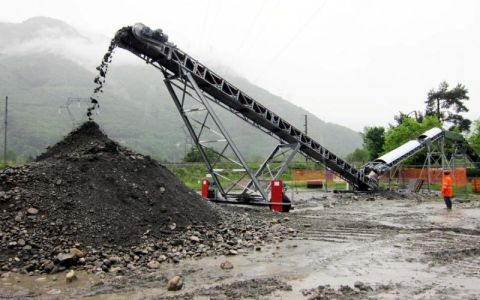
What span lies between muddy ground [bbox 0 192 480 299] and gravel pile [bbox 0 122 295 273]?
18.1 inches

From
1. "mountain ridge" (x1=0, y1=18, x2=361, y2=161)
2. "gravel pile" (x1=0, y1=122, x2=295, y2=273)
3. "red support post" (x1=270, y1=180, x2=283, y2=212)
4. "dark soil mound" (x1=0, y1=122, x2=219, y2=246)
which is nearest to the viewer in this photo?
"gravel pile" (x1=0, y1=122, x2=295, y2=273)

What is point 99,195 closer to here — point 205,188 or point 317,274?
point 317,274

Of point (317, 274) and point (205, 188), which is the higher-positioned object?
point (205, 188)

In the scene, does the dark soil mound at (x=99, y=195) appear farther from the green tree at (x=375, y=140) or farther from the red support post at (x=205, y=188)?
the green tree at (x=375, y=140)

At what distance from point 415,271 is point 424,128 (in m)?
41.7

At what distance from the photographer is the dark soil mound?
8.21 m

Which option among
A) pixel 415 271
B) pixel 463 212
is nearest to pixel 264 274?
pixel 415 271

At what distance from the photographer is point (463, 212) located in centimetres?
1587

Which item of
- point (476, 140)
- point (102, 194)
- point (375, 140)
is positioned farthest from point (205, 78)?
point (375, 140)

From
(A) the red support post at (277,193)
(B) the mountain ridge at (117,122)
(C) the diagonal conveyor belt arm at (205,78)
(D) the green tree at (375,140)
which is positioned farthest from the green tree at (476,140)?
(B) the mountain ridge at (117,122)

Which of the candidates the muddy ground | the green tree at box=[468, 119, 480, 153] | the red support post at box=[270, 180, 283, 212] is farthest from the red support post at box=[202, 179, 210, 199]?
the green tree at box=[468, 119, 480, 153]

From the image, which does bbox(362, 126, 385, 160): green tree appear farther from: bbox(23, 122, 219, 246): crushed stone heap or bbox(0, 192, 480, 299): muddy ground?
bbox(23, 122, 219, 246): crushed stone heap

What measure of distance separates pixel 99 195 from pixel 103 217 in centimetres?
73

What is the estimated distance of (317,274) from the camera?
683cm
